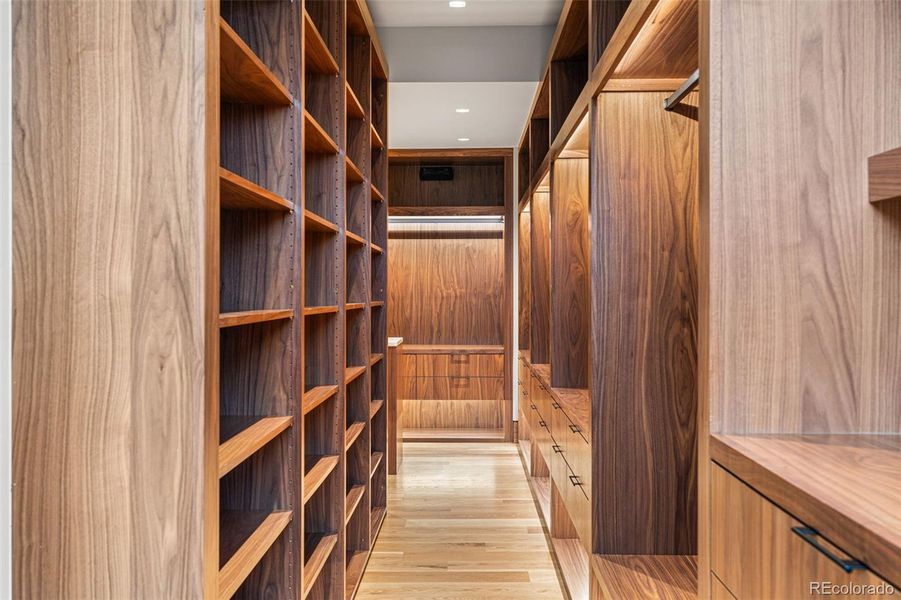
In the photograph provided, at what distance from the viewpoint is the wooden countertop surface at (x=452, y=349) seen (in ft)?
17.9

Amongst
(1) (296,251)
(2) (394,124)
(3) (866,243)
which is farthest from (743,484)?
(2) (394,124)

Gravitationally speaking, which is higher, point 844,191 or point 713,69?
point 713,69

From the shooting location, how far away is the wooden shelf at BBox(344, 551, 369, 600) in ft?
8.13

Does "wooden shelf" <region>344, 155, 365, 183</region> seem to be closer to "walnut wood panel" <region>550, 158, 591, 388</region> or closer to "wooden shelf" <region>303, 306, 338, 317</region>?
"wooden shelf" <region>303, 306, 338, 317</region>

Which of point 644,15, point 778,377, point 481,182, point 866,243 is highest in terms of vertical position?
point 481,182

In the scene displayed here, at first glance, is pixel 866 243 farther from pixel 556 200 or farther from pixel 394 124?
pixel 394 124

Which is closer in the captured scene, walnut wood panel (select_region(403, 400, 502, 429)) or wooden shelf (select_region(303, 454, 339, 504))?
wooden shelf (select_region(303, 454, 339, 504))

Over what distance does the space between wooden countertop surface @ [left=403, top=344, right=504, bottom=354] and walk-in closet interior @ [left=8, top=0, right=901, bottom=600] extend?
2532 millimetres

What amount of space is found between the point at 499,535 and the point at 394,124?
2895 millimetres

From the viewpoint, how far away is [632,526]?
6.25ft

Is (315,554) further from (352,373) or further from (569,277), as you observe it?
(569,277)

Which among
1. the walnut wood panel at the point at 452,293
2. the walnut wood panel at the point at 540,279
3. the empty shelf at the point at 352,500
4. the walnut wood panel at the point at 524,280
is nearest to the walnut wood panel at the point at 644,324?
the empty shelf at the point at 352,500

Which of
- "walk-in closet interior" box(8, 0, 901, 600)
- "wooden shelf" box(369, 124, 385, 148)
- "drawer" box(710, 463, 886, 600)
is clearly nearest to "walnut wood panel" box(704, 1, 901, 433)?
"walk-in closet interior" box(8, 0, 901, 600)

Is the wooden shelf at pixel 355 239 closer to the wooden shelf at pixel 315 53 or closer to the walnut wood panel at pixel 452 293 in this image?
the wooden shelf at pixel 315 53
